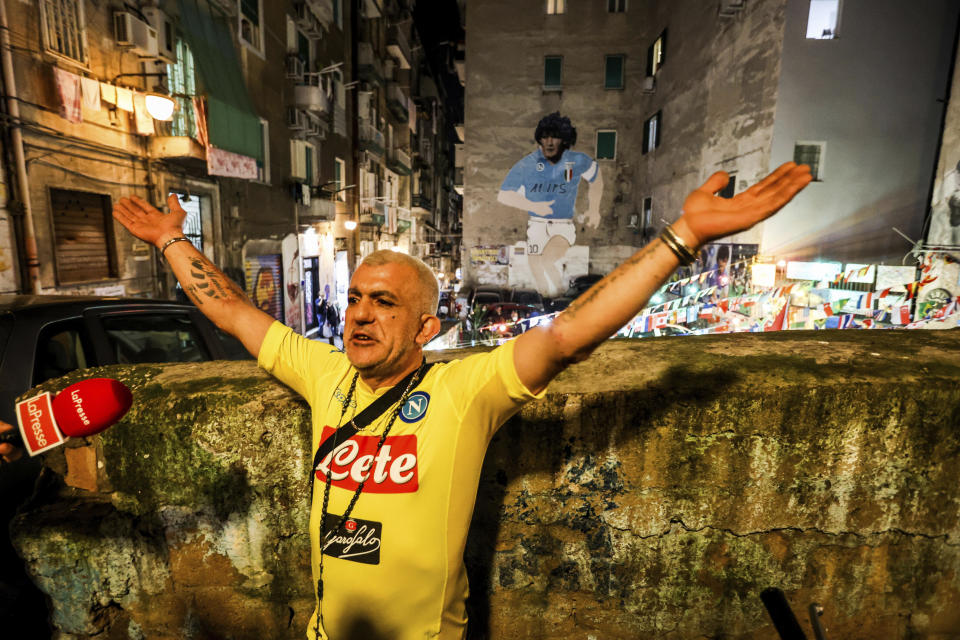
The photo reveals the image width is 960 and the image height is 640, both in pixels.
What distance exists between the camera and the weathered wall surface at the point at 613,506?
178 centimetres

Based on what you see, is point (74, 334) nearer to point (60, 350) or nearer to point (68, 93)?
point (60, 350)

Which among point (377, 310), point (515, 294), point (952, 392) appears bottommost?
point (515, 294)

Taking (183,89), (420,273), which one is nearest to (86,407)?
(420,273)

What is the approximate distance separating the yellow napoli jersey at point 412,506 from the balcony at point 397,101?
29.4 metres

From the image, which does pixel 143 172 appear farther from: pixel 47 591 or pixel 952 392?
pixel 952 392

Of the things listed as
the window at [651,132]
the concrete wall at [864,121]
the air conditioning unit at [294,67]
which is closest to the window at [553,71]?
the window at [651,132]

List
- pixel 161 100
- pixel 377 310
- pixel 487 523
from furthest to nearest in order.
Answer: pixel 161 100 < pixel 487 523 < pixel 377 310

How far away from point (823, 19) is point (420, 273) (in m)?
15.3

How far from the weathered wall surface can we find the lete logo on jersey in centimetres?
33

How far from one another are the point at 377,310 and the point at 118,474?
1.37 metres

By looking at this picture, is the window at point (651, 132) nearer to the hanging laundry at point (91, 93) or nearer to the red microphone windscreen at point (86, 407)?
the hanging laundry at point (91, 93)

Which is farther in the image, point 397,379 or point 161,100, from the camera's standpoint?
point 161,100

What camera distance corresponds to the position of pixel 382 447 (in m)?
1.58

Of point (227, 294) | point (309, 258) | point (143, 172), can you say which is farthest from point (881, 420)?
point (309, 258)
